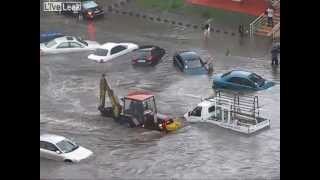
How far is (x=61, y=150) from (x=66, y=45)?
5539 mm

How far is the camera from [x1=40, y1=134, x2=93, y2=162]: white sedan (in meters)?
15.0

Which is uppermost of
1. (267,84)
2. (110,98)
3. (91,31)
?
(91,31)

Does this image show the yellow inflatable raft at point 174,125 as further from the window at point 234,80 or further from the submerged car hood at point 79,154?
the window at point 234,80

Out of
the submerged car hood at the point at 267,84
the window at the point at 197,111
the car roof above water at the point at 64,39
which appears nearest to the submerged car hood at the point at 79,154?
the window at the point at 197,111

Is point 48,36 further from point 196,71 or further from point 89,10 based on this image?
point 196,71

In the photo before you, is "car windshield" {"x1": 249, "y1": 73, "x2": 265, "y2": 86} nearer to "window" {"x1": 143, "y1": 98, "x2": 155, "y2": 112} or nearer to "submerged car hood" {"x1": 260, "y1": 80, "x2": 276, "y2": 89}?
"submerged car hood" {"x1": 260, "y1": 80, "x2": 276, "y2": 89}

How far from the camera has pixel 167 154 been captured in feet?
50.1

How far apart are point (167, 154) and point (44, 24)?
7134 mm

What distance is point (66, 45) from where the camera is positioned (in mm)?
20016

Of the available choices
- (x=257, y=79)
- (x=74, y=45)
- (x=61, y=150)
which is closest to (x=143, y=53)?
(x=74, y=45)

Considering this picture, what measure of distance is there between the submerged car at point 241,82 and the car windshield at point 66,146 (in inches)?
173
